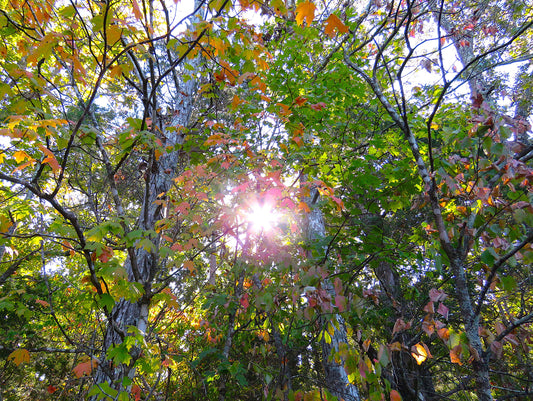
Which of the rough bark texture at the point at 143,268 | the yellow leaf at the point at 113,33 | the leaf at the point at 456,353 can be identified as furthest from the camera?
the rough bark texture at the point at 143,268

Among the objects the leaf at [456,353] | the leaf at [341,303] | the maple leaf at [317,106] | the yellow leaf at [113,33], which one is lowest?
the leaf at [456,353]

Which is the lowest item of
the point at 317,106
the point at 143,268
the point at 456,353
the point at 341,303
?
the point at 456,353

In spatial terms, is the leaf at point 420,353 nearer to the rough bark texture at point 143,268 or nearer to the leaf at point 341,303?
the leaf at point 341,303

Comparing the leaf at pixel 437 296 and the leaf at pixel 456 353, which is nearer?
the leaf at pixel 456 353

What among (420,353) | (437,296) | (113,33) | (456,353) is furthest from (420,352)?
(113,33)

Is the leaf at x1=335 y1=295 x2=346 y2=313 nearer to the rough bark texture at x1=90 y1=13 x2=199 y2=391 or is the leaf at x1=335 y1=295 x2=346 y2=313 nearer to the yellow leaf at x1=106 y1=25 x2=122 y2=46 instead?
the rough bark texture at x1=90 y1=13 x2=199 y2=391

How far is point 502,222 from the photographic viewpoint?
1748 millimetres

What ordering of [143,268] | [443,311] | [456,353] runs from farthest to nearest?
[143,268] < [443,311] < [456,353]

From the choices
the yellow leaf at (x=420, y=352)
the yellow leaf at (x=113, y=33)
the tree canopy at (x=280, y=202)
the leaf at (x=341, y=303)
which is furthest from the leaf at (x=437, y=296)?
the yellow leaf at (x=113, y=33)

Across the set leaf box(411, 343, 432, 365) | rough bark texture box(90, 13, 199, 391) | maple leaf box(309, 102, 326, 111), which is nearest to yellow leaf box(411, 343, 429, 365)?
leaf box(411, 343, 432, 365)

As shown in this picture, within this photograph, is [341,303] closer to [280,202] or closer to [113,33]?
[280,202]

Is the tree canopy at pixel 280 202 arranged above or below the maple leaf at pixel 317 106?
below

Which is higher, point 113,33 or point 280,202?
point 113,33

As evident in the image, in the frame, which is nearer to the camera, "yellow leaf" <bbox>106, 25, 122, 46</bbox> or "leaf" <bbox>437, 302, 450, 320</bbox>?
"leaf" <bbox>437, 302, 450, 320</bbox>
